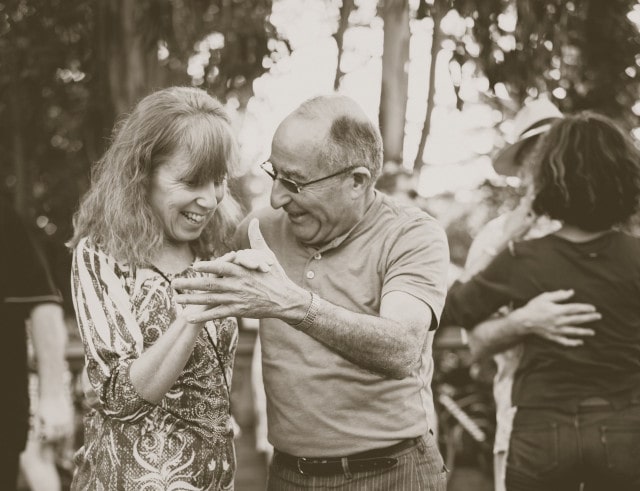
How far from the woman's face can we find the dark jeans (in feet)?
4.47

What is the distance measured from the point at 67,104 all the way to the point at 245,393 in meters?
5.00

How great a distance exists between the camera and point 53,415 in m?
3.50

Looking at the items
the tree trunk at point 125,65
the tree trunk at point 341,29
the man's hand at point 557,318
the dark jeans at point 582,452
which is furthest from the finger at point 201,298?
the tree trunk at point 125,65

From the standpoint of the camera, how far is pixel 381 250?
109 inches

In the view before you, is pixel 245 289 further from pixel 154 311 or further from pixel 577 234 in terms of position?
pixel 577 234

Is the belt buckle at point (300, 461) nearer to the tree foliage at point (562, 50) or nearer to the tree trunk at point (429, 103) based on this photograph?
the tree foliage at point (562, 50)

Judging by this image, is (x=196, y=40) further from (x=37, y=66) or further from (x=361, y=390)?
(x=361, y=390)

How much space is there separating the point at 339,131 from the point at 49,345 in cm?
154

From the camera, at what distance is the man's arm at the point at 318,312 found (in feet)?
7.29

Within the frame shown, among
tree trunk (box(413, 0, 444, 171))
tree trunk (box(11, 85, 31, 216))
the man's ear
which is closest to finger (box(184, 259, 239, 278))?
the man's ear

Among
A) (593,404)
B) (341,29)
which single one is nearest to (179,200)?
(593,404)

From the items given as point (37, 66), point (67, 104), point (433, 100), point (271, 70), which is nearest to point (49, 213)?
point (67, 104)

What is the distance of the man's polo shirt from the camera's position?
2.65 meters

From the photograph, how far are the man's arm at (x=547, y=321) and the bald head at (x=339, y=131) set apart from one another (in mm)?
759
